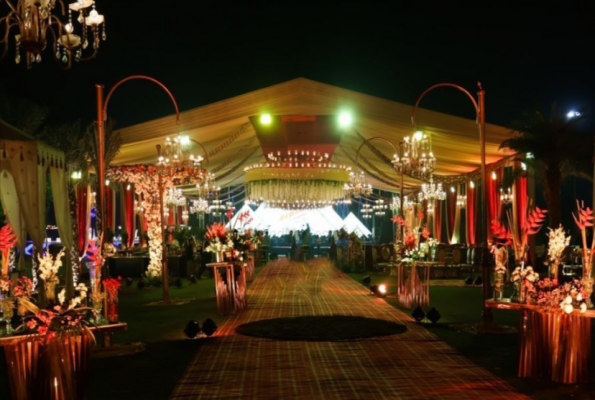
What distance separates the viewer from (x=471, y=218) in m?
24.0

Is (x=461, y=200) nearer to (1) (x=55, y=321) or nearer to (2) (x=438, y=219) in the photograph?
(2) (x=438, y=219)

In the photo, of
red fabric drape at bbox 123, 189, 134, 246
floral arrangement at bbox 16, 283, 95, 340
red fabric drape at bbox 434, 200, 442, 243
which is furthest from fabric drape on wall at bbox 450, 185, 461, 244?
floral arrangement at bbox 16, 283, 95, 340

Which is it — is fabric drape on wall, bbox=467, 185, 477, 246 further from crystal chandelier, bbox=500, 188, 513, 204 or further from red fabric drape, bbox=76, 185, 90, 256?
red fabric drape, bbox=76, 185, 90, 256

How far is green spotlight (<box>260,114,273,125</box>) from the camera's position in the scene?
15.8 metres

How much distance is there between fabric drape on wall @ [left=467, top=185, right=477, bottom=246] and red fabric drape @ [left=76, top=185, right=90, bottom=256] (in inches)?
474

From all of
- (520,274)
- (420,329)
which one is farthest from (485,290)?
(520,274)

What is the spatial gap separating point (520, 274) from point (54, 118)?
23.0 m

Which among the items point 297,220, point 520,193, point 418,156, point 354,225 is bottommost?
point 354,225

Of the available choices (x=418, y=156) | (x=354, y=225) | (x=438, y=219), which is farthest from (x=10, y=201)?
(x=354, y=225)

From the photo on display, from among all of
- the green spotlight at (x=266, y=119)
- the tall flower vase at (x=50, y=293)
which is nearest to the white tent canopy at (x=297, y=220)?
the green spotlight at (x=266, y=119)

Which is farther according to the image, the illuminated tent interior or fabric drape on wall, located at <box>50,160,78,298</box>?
the illuminated tent interior

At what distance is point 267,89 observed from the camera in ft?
45.5

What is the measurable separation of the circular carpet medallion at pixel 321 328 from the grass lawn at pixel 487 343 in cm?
70

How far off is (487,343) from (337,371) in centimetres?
249
